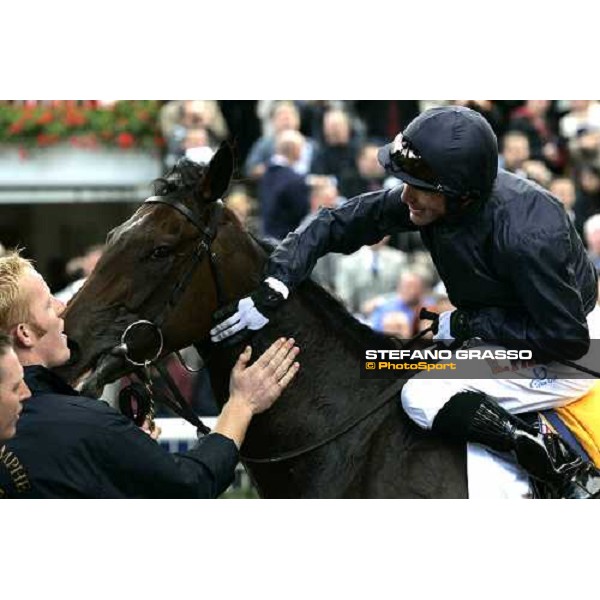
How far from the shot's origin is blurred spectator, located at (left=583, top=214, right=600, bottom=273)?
4816 mm

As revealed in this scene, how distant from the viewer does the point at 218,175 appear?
4.12 m

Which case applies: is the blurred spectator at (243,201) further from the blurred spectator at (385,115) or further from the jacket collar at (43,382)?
the jacket collar at (43,382)

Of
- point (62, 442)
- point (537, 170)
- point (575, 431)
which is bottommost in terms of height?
point (575, 431)

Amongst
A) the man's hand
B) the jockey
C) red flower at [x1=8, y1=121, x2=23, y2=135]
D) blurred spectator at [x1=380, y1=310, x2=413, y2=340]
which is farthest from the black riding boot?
red flower at [x1=8, y1=121, x2=23, y2=135]

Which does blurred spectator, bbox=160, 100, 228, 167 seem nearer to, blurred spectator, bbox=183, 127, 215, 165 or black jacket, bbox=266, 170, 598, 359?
blurred spectator, bbox=183, 127, 215, 165

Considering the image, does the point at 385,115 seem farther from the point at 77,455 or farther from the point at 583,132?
the point at 77,455

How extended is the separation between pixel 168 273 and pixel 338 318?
0.66 metres

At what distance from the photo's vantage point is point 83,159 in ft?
16.7

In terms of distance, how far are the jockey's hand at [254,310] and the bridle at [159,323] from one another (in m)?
0.09

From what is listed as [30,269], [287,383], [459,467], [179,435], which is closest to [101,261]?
[30,269]

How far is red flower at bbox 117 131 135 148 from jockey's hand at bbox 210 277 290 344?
1.07 metres

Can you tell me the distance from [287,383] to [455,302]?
68 centimetres

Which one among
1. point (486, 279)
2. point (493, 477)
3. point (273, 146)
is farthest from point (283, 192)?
point (493, 477)
